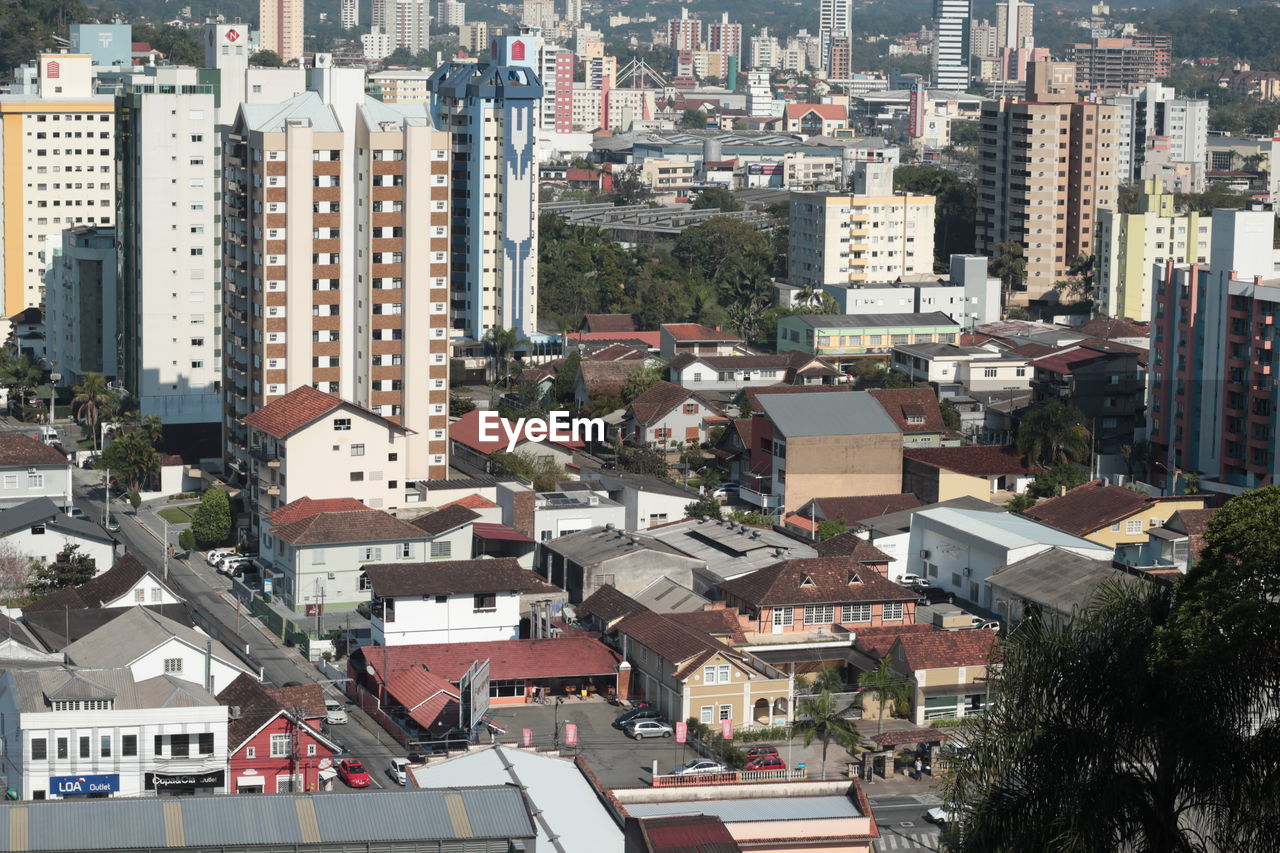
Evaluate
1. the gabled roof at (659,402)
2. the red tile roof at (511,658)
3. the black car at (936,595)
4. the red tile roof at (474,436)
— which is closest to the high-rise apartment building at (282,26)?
the gabled roof at (659,402)

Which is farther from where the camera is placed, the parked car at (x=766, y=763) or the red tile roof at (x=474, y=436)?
the red tile roof at (x=474, y=436)

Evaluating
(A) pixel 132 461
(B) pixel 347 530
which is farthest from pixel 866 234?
(B) pixel 347 530

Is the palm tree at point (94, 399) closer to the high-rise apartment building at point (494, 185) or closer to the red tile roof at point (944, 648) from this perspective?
the high-rise apartment building at point (494, 185)

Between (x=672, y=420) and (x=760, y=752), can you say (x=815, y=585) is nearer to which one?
(x=760, y=752)

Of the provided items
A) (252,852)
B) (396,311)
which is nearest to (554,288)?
(396,311)

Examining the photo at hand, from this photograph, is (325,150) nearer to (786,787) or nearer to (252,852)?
(786,787)

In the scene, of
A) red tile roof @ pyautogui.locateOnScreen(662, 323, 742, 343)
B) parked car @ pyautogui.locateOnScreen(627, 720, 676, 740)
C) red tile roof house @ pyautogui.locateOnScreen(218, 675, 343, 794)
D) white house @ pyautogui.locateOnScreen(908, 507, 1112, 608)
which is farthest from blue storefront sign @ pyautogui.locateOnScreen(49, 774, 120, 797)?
red tile roof @ pyautogui.locateOnScreen(662, 323, 742, 343)

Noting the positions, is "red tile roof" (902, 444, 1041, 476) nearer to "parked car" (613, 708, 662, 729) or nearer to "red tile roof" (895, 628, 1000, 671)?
"red tile roof" (895, 628, 1000, 671)
